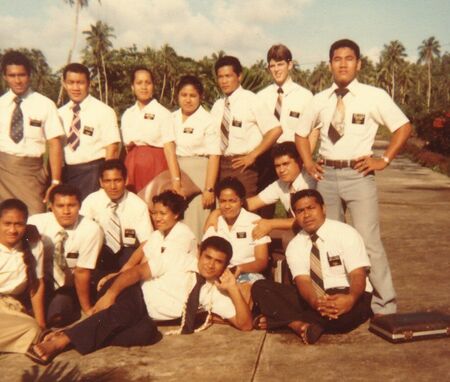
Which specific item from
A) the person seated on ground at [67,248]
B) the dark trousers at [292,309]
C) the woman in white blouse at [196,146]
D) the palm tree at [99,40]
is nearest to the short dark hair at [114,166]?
the person seated on ground at [67,248]

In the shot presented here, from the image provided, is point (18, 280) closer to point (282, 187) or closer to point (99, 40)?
point (282, 187)

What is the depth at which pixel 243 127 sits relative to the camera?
19.3ft

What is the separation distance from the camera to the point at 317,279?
15.4 feet

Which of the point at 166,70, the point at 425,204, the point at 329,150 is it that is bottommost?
the point at 425,204

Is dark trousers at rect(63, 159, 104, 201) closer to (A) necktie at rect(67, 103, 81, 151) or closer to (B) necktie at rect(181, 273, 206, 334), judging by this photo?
(A) necktie at rect(67, 103, 81, 151)

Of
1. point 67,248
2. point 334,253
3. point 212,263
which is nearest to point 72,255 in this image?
point 67,248

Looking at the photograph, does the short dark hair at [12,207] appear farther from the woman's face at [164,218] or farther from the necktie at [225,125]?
the necktie at [225,125]

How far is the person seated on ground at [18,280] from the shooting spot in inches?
173

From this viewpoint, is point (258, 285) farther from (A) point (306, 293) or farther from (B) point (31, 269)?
(B) point (31, 269)

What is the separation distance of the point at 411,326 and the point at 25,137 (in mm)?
3639

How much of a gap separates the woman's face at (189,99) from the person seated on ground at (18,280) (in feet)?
6.31

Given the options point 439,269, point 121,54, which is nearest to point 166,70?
point 121,54

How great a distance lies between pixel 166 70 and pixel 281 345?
2906 inches

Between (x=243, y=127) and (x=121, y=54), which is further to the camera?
(x=121, y=54)
